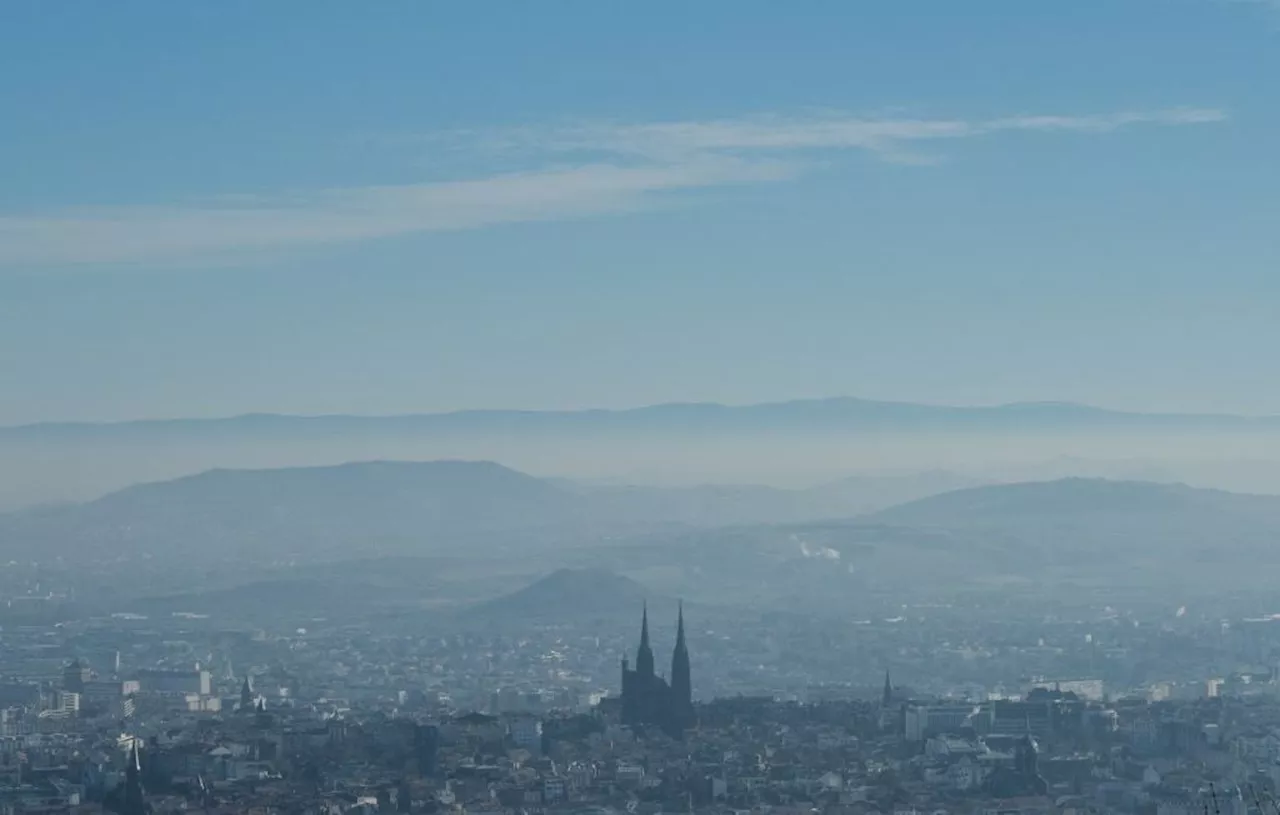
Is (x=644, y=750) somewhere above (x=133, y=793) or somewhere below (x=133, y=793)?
above

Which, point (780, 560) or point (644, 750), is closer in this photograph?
point (644, 750)

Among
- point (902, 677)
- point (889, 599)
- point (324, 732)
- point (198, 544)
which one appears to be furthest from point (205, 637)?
point (198, 544)

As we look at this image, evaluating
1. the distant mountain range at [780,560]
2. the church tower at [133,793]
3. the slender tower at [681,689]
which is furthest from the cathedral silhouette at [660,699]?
the distant mountain range at [780,560]

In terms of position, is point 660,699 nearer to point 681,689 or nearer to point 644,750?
point 681,689

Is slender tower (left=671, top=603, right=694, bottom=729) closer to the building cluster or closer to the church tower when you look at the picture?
the building cluster

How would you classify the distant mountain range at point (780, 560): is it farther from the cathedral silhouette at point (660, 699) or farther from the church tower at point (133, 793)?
the church tower at point (133, 793)

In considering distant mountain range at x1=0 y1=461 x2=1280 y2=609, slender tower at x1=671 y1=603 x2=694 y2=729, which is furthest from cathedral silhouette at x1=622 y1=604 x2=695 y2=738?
distant mountain range at x1=0 y1=461 x2=1280 y2=609

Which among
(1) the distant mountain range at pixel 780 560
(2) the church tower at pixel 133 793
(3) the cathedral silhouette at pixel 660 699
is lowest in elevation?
(2) the church tower at pixel 133 793

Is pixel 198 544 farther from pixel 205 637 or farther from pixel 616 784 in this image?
pixel 616 784

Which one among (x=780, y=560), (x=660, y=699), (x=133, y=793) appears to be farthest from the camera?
(x=780, y=560)

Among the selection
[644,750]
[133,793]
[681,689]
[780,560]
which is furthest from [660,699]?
[780,560]

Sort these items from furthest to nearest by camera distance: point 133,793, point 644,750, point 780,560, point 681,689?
point 780,560 → point 681,689 → point 644,750 → point 133,793
